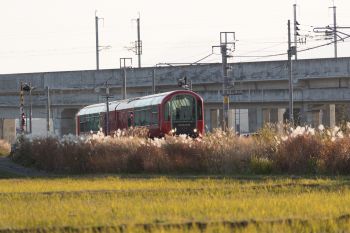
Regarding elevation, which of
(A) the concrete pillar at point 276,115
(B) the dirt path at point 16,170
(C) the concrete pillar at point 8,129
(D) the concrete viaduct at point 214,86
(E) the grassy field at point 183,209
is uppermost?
(D) the concrete viaduct at point 214,86

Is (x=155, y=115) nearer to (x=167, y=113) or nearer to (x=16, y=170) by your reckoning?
(x=167, y=113)

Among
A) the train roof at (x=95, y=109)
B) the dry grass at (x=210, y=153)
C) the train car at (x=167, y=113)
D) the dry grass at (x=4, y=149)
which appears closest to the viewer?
the dry grass at (x=210, y=153)

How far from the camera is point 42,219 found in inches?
464

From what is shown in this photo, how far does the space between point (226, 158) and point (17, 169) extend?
10291mm

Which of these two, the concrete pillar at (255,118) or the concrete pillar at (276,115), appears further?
the concrete pillar at (276,115)

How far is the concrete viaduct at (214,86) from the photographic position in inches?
2571

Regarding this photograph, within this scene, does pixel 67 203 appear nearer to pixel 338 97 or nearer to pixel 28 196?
pixel 28 196

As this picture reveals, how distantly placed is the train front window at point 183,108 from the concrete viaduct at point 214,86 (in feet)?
63.0

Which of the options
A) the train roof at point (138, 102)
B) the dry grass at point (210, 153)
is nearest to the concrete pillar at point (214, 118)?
the train roof at point (138, 102)

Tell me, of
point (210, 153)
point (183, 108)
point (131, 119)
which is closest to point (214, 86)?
point (131, 119)

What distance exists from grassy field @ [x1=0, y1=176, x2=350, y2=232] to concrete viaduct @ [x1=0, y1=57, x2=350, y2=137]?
41784 millimetres

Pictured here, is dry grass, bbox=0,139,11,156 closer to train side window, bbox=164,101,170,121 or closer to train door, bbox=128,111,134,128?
train door, bbox=128,111,134,128

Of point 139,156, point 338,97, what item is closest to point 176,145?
point 139,156

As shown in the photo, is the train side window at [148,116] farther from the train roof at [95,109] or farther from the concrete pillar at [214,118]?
the concrete pillar at [214,118]
